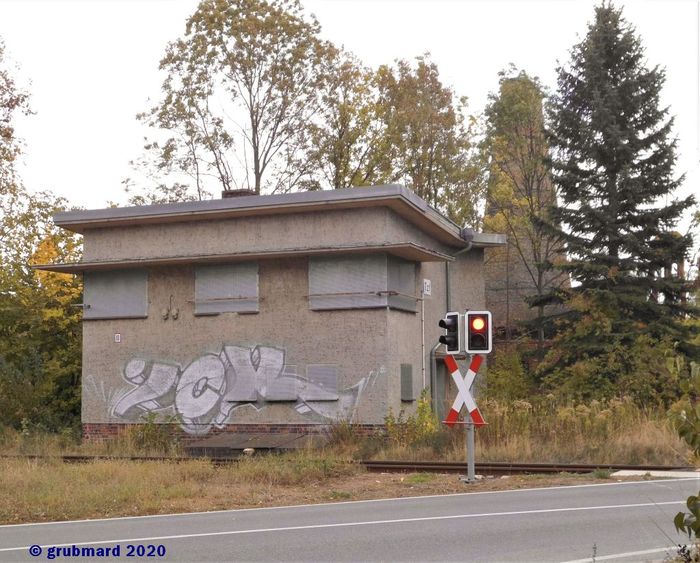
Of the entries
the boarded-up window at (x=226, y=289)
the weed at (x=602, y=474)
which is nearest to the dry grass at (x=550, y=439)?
the weed at (x=602, y=474)

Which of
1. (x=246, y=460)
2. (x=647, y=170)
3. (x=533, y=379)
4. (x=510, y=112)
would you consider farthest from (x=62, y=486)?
(x=510, y=112)

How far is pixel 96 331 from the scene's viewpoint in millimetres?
24297

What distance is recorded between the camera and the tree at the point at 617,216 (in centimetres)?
2717

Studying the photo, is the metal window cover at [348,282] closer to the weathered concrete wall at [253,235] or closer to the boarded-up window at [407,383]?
the weathered concrete wall at [253,235]

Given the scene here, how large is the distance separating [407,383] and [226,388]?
4449mm

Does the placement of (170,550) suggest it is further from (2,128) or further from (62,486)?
(2,128)

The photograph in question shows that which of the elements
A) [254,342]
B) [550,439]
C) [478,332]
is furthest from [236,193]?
[478,332]

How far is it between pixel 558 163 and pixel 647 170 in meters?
2.66

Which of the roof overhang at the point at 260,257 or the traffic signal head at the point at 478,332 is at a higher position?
the roof overhang at the point at 260,257

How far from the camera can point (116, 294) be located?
24141 mm

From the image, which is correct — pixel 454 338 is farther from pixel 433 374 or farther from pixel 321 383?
pixel 433 374

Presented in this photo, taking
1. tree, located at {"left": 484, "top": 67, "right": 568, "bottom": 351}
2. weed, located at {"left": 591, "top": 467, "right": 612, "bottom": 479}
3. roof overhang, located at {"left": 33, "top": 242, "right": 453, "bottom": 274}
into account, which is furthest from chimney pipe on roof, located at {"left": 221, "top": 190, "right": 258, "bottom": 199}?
tree, located at {"left": 484, "top": 67, "right": 568, "bottom": 351}

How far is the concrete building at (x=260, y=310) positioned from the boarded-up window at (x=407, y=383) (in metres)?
0.06

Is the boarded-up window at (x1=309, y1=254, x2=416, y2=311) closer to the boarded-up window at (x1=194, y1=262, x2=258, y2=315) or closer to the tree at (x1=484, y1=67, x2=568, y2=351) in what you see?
the boarded-up window at (x1=194, y1=262, x2=258, y2=315)
